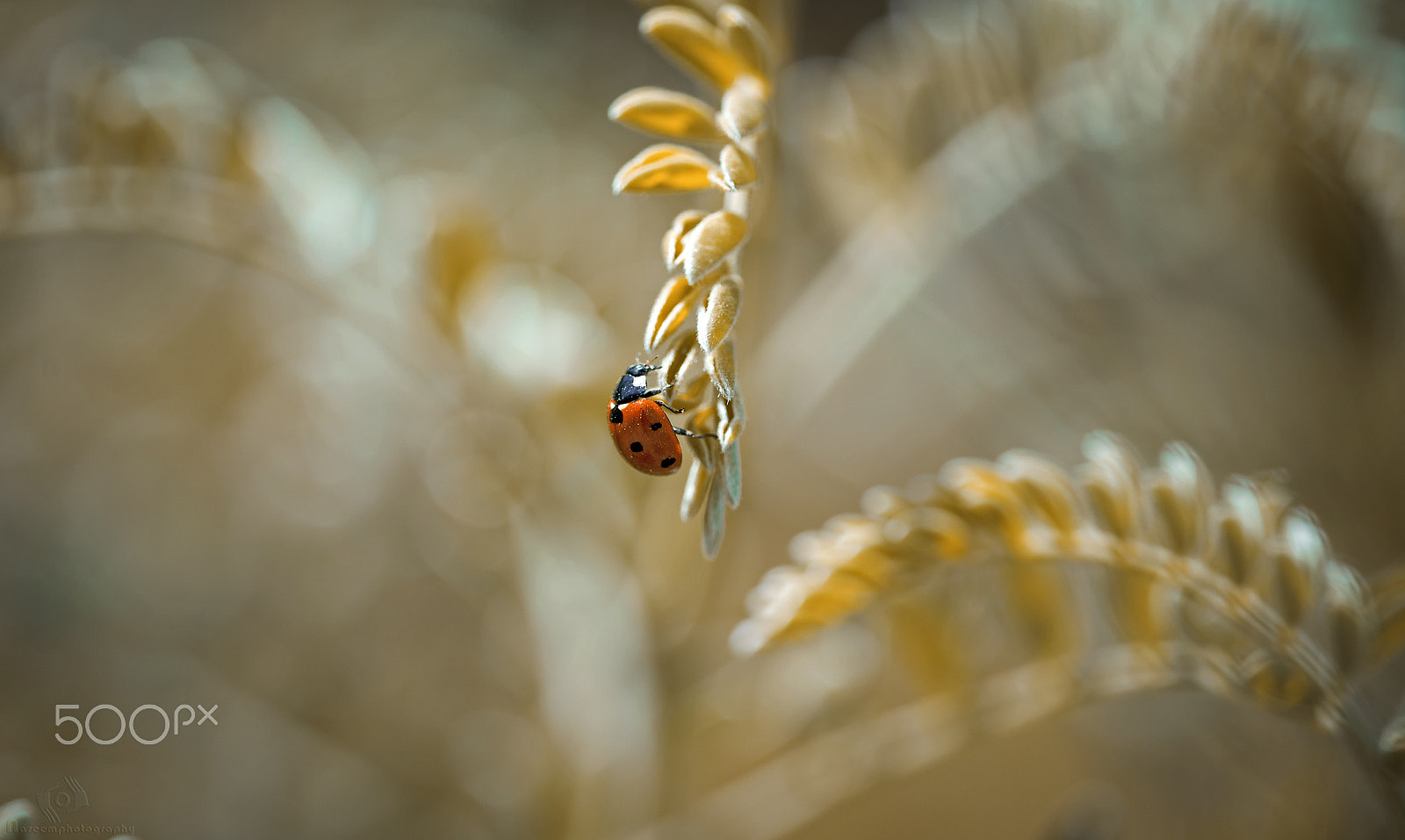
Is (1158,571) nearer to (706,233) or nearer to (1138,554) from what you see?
(1138,554)

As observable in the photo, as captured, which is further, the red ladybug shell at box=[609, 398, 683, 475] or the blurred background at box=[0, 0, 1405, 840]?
the blurred background at box=[0, 0, 1405, 840]

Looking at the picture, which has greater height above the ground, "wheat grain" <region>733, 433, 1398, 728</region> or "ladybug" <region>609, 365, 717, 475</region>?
"ladybug" <region>609, 365, 717, 475</region>

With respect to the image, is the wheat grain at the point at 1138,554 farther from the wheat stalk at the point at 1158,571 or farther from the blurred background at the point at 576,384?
the blurred background at the point at 576,384

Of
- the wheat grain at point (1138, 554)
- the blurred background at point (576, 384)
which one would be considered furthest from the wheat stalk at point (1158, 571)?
the blurred background at point (576, 384)

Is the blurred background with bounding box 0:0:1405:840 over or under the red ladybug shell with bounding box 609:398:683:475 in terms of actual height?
over

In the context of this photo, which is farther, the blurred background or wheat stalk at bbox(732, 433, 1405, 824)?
the blurred background

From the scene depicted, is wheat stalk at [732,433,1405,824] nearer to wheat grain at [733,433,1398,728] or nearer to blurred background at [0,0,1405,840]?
wheat grain at [733,433,1398,728]

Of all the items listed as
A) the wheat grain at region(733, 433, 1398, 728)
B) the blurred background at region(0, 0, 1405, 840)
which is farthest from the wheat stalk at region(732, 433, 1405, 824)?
the blurred background at region(0, 0, 1405, 840)

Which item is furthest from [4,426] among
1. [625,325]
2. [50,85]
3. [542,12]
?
[542,12]
